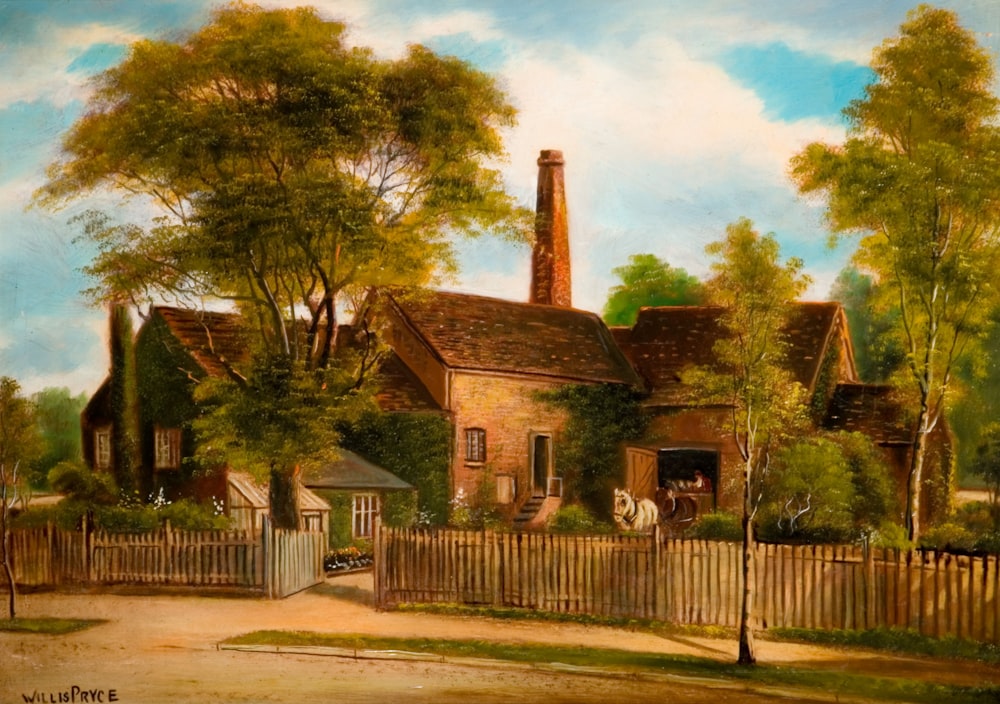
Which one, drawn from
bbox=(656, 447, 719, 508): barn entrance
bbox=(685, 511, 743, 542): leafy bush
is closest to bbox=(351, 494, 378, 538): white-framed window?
bbox=(656, 447, 719, 508): barn entrance

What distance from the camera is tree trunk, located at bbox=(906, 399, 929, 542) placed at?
7.56m

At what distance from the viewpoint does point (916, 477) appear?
7551 millimetres

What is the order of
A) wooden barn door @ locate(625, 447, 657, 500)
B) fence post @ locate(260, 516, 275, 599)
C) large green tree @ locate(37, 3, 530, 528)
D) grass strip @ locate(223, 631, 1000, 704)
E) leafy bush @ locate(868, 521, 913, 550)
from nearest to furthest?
grass strip @ locate(223, 631, 1000, 704), leafy bush @ locate(868, 521, 913, 550), large green tree @ locate(37, 3, 530, 528), wooden barn door @ locate(625, 447, 657, 500), fence post @ locate(260, 516, 275, 599)

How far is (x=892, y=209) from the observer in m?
7.54

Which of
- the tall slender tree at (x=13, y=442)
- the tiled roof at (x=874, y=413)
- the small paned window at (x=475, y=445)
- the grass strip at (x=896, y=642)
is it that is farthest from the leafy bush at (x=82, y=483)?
the tiled roof at (x=874, y=413)

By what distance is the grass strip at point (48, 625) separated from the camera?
8023 mm

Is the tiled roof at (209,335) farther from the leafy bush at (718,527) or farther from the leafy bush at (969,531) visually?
the leafy bush at (969,531)

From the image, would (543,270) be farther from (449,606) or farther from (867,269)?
(449,606)

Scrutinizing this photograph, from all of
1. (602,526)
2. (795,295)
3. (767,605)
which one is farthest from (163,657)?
(795,295)

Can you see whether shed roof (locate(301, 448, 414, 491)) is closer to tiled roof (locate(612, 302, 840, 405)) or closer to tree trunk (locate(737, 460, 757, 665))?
tiled roof (locate(612, 302, 840, 405))

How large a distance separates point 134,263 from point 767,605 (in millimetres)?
4711

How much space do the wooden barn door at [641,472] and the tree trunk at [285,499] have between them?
7.62ft

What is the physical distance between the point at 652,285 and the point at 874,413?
1.59 metres

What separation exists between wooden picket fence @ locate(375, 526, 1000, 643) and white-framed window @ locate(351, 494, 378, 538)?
16cm
